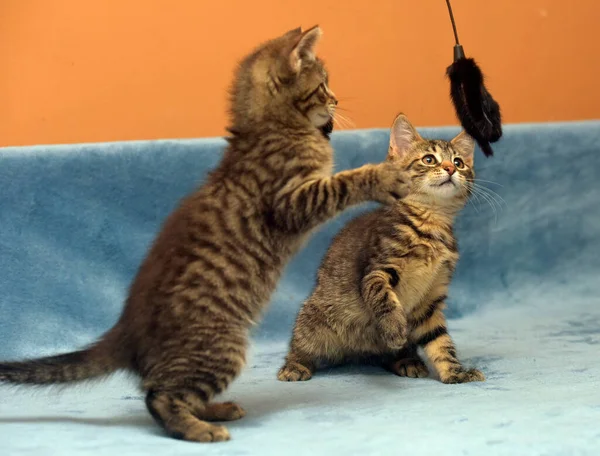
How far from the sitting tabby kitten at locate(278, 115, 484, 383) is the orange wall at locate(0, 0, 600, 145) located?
0.90m

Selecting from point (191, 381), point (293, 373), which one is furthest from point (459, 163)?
point (191, 381)

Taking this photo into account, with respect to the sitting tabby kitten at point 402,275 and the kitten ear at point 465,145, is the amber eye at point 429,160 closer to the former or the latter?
the sitting tabby kitten at point 402,275

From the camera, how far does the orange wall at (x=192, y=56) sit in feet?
9.68

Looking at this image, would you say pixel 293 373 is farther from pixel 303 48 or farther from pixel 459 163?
pixel 303 48

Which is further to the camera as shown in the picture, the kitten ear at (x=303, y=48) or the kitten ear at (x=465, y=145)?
the kitten ear at (x=465, y=145)

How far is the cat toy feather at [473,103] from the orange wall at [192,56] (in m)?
1.00

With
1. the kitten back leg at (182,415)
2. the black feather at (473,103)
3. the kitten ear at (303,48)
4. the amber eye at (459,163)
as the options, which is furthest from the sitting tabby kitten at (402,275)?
the kitten back leg at (182,415)

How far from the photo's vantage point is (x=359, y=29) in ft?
10.1

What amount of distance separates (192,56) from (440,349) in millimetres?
1466

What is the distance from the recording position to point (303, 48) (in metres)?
1.88

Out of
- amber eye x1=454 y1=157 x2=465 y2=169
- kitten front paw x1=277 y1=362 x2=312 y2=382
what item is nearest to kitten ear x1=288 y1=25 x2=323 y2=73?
amber eye x1=454 y1=157 x2=465 y2=169

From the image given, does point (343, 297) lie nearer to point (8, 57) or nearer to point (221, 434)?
point (221, 434)

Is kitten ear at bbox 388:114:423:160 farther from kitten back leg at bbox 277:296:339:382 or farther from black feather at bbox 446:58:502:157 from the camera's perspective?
kitten back leg at bbox 277:296:339:382

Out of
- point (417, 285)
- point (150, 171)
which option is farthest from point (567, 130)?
point (150, 171)
